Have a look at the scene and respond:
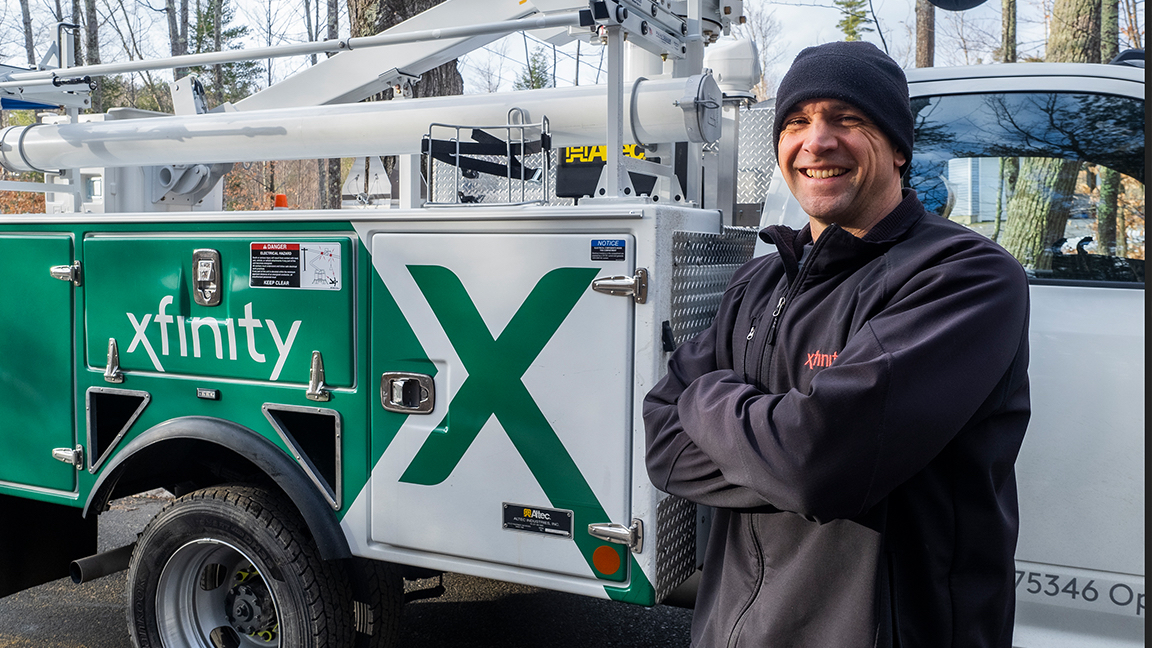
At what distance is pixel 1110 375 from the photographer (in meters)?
2.45

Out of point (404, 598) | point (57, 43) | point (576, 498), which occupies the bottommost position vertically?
point (404, 598)

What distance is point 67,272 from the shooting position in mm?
3219

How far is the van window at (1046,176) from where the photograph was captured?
2570mm

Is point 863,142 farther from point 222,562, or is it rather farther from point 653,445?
point 222,562

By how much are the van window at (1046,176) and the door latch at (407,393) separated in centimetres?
156

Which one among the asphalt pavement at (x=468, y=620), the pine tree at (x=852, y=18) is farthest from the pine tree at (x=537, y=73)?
the asphalt pavement at (x=468, y=620)

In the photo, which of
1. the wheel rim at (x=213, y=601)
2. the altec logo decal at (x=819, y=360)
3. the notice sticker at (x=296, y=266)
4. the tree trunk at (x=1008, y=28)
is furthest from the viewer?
the tree trunk at (x=1008, y=28)

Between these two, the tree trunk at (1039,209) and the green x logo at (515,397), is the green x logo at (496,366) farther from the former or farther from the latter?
the tree trunk at (1039,209)

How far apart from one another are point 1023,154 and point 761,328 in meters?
1.30

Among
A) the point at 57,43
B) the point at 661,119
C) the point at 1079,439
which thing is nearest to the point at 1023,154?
the point at 1079,439

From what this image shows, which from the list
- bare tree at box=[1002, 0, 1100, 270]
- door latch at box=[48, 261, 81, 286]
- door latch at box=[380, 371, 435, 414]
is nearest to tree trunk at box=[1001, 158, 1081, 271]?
bare tree at box=[1002, 0, 1100, 270]

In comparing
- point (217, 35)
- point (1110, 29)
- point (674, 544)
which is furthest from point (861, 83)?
point (217, 35)

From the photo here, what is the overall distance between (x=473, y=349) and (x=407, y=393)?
255 millimetres

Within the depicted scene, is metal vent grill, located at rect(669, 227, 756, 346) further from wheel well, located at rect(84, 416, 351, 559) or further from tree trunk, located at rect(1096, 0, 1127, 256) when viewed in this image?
wheel well, located at rect(84, 416, 351, 559)
